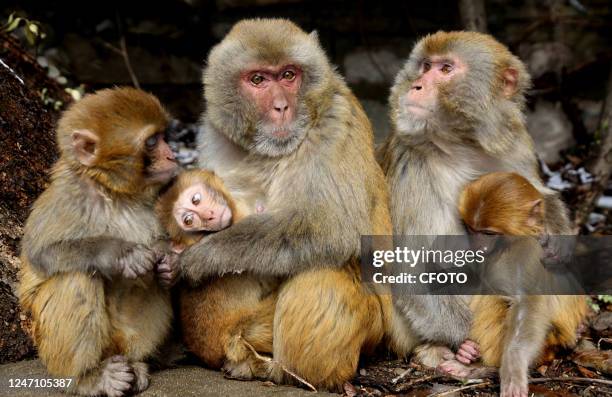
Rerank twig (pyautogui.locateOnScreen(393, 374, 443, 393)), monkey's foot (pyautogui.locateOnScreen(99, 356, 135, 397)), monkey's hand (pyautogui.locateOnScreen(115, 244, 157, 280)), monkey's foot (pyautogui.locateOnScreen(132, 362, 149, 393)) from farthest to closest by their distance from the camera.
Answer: twig (pyautogui.locateOnScreen(393, 374, 443, 393)) → monkey's foot (pyautogui.locateOnScreen(132, 362, 149, 393)) → monkey's foot (pyautogui.locateOnScreen(99, 356, 135, 397)) → monkey's hand (pyautogui.locateOnScreen(115, 244, 157, 280))

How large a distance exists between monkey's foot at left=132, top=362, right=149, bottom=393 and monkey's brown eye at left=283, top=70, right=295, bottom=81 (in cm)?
200

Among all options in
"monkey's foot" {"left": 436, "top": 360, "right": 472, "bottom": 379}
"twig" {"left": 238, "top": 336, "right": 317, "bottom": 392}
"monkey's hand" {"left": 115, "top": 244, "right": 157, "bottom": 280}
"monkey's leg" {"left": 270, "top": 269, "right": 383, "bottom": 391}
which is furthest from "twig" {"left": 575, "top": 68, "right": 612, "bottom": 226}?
"monkey's hand" {"left": 115, "top": 244, "right": 157, "bottom": 280}

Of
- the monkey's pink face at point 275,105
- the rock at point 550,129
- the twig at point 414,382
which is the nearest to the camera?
the monkey's pink face at point 275,105

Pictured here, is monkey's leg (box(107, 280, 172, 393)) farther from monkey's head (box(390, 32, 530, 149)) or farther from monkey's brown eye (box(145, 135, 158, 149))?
monkey's head (box(390, 32, 530, 149))

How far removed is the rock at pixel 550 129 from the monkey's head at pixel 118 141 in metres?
6.08

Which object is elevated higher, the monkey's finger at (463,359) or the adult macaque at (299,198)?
the adult macaque at (299,198)

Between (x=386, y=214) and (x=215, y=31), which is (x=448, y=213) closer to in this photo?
(x=386, y=214)

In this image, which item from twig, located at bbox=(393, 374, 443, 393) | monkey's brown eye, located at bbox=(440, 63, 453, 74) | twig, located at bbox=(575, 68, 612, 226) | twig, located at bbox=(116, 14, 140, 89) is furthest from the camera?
twig, located at bbox=(116, 14, 140, 89)

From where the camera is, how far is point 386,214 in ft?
17.8

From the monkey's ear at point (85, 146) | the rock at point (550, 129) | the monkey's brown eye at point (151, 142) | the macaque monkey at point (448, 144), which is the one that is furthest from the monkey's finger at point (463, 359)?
the rock at point (550, 129)

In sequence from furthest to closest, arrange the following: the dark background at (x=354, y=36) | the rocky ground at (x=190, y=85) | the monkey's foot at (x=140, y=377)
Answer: the dark background at (x=354, y=36)
the rocky ground at (x=190, y=85)
the monkey's foot at (x=140, y=377)

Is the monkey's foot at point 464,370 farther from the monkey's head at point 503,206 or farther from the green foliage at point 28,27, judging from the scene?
the green foliage at point 28,27

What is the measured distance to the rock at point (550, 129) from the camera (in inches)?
389

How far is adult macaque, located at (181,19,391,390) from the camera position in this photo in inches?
197
